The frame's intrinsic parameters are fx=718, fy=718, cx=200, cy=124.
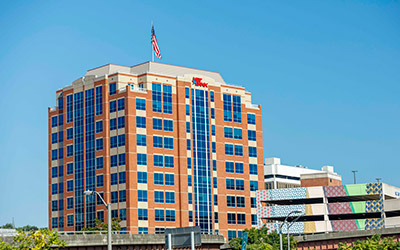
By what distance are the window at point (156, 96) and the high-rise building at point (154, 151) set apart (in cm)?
20

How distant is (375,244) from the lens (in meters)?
105

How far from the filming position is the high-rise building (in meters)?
138

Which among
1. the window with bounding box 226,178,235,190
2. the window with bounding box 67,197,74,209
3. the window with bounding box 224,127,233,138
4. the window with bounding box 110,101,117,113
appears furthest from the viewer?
the window with bounding box 224,127,233,138

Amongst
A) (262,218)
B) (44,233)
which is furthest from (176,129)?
(44,233)

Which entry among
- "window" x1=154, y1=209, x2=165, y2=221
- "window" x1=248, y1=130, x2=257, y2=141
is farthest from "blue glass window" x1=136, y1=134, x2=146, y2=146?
"window" x1=248, y1=130, x2=257, y2=141

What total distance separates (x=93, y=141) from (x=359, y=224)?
56940 mm

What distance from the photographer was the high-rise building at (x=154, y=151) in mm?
138375

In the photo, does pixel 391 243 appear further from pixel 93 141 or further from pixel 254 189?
pixel 93 141

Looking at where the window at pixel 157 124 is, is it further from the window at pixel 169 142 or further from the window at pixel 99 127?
the window at pixel 99 127

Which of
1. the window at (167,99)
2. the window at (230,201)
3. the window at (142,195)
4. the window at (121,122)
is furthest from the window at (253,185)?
the window at (121,122)

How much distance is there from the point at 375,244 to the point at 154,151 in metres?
A: 51.2

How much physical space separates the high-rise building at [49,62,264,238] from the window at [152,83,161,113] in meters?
0.20

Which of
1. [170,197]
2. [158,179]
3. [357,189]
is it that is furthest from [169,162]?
[357,189]

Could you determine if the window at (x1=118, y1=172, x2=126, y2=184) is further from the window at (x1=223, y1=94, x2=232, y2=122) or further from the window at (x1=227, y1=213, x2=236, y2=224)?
the window at (x1=223, y1=94, x2=232, y2=122)
